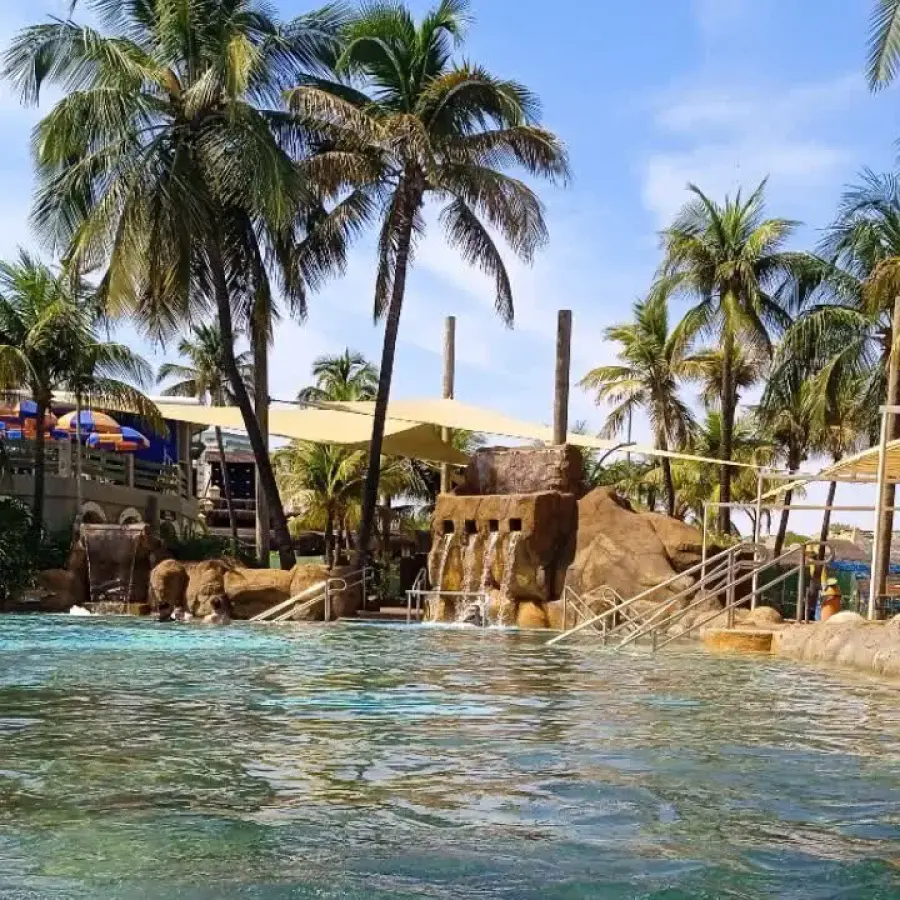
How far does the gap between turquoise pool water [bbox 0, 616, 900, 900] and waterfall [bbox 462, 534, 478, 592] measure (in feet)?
34.9

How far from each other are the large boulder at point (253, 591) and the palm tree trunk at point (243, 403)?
1.84m

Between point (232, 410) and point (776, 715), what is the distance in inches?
858

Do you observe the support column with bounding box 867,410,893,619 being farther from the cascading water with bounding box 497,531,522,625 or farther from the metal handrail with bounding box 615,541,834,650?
the cascading water with bounding box 497,531,522,625

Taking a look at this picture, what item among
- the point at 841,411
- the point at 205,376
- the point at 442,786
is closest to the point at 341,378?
the point at 205,376

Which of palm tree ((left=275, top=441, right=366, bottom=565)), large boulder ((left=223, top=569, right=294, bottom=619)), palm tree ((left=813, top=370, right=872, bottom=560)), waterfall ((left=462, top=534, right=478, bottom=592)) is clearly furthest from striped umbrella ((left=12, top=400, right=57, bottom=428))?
palm tree ((left=813, top=370, right=872, bottom=560))

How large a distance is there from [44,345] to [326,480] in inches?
633

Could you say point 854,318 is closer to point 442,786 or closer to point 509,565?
point 509,565

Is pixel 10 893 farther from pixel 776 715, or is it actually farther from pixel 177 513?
pixel 177 513

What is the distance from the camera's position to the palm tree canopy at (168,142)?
72.8 feet

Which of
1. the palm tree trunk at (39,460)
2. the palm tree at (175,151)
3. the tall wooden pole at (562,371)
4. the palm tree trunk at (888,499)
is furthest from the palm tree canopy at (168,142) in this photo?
the palm tree trunk at (888,499)

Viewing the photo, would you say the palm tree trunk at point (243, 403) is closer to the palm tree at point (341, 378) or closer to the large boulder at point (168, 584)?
the large boulder at point (168, 584)

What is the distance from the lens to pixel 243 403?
2311 cm

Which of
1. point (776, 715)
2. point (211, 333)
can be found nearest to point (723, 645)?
point (776, 715)

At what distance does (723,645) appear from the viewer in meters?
14.7
